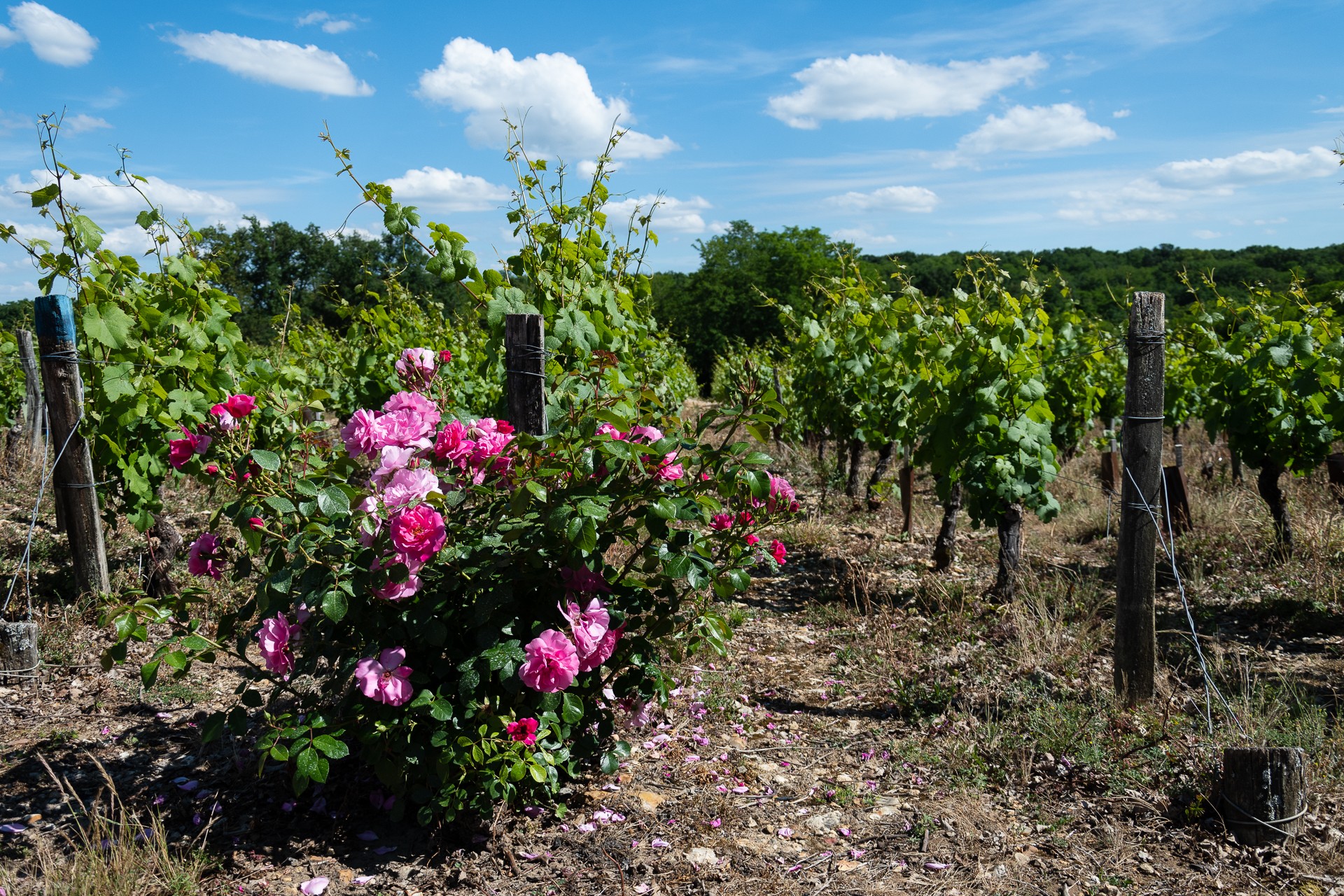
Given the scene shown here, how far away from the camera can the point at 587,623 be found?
2.23 meters

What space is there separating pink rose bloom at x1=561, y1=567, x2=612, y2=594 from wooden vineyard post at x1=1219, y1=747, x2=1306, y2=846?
6.37ft

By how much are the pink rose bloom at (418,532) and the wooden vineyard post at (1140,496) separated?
253cm

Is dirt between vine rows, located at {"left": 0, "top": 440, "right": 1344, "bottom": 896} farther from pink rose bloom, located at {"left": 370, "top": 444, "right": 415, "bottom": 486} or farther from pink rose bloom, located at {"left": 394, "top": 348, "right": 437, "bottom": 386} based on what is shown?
pink rose bloom, located at {"left": 394, "top": 348, "right": 437, "bottom": 386}

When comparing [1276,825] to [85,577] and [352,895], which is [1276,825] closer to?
[352,895]

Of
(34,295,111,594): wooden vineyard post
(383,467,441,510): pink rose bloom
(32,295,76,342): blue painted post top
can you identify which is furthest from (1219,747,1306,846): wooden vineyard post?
(32,295,76,342): blue painted post top

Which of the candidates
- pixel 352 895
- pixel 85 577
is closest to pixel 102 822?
pixel 352 895

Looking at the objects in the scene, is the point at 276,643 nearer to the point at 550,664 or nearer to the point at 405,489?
the point at 405,489

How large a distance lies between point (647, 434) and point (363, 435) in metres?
0.73

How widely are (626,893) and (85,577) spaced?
3202mm

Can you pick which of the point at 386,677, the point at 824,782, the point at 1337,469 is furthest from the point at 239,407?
the point at 1337,469

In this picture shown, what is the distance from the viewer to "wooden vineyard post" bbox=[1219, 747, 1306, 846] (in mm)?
2479

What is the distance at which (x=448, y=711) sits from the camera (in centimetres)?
210

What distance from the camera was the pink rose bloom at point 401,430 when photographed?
2.21m

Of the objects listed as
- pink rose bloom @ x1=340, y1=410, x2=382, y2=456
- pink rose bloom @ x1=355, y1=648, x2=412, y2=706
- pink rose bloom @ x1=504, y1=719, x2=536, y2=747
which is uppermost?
pink rose bloom @ x1=340, y1=410, x2=382, y2=456
